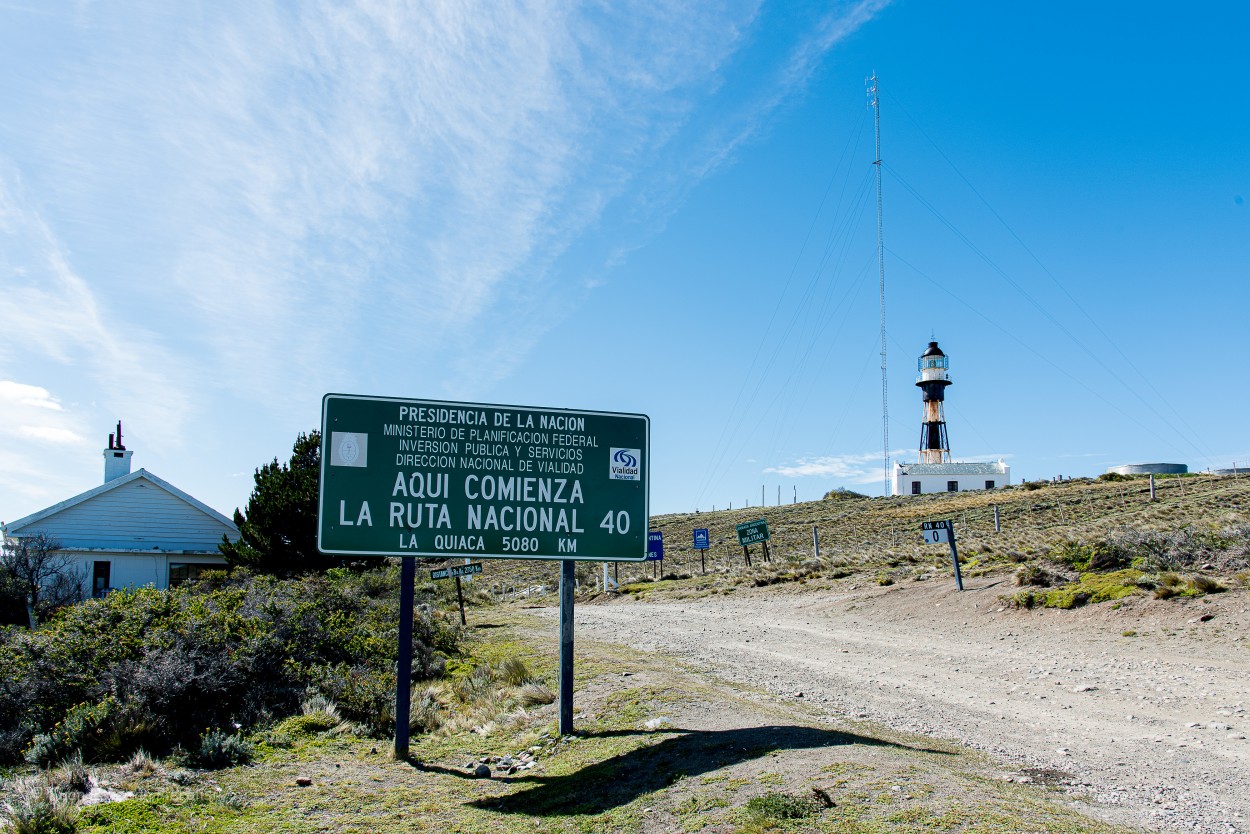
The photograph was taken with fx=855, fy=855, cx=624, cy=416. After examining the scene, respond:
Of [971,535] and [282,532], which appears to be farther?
[971,535]

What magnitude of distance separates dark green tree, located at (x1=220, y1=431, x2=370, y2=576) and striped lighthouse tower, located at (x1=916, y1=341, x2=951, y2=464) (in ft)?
192

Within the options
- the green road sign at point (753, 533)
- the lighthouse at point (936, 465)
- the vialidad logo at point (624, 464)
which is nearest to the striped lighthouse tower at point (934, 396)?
the lighthouse at point (936, 465)

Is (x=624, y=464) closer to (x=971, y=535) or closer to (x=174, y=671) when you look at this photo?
(x=174, y=671)

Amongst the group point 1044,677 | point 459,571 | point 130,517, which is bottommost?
point 1044,677

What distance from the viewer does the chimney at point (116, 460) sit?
28000 mm

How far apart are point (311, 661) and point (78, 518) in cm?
1941

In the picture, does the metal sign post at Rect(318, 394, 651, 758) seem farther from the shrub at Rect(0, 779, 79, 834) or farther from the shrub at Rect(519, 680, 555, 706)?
the shrub at Rect(0, 779, 79, 834)

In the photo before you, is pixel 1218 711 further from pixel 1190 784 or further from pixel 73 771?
pixel 73 771

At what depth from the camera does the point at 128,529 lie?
26547 mm

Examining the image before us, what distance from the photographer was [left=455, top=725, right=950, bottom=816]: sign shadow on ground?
586 centimetres

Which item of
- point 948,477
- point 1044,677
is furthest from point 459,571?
point 948,477

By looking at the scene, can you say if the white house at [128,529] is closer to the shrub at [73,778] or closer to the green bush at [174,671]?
the green bush at [174,671]

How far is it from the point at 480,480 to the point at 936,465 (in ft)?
217

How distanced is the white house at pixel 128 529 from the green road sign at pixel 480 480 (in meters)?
21.2
